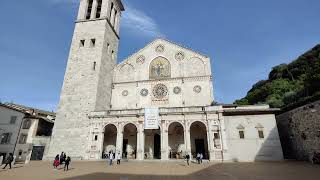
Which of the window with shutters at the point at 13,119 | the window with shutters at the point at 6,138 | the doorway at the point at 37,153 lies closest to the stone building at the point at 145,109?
the doorway at the point at 37,153

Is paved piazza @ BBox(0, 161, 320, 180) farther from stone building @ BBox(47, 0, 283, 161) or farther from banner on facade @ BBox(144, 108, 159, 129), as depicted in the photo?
banner on facade @ BBox(144, 108, 159, 129)

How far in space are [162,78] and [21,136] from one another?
20.6 metres

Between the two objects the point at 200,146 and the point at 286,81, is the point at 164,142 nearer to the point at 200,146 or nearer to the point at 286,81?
the point at 200,146

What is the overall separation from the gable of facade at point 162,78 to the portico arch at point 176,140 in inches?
130

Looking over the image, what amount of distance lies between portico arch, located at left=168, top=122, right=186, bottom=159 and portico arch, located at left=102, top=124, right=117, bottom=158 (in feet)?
24.1

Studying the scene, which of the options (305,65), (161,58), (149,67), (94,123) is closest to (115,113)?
(94,123)

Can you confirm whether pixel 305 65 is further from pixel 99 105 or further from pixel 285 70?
pixel 99 105

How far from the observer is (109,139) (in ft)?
91.2

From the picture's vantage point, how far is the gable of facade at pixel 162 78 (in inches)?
1115

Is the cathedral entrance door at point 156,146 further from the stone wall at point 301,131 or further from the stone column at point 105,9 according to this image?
the stone column at point 105,9

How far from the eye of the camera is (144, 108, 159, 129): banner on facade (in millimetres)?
23830

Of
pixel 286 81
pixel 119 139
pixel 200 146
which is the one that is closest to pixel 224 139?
pixel 200 146

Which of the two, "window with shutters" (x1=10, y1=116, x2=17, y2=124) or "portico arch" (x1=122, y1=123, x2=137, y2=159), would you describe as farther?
"window with shutters" (x1=10, y1=116, x2=17, y2=124)

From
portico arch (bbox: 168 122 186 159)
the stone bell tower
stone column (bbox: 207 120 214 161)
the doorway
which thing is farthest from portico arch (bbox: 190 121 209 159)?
the doorway
